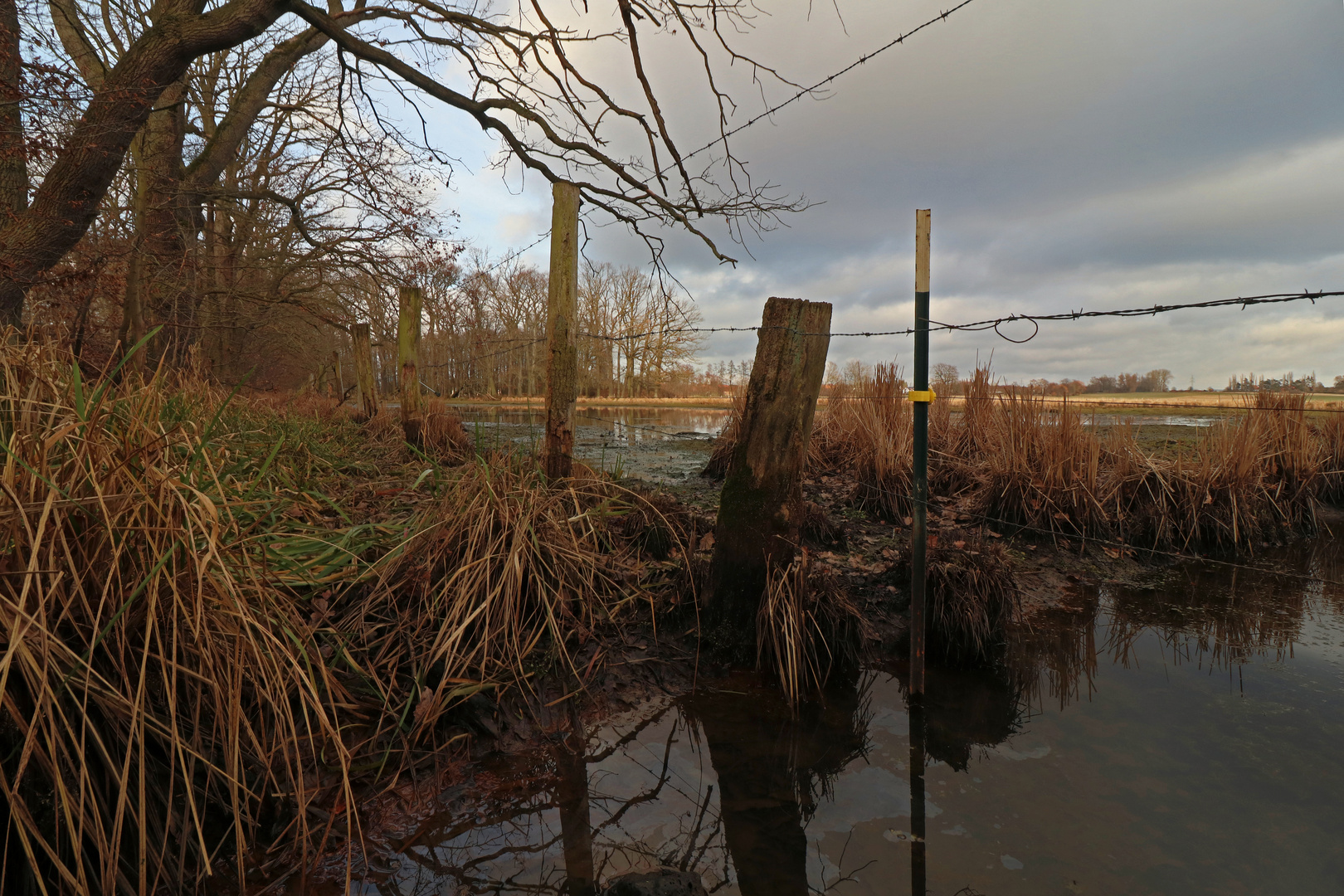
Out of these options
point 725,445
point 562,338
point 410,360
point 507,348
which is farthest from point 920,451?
point 410,360

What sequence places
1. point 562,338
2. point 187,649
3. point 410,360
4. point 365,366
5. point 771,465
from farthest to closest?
point 365,366
point 410,360
point 562,338
point 771,465
point 187,649

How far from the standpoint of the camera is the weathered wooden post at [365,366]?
30.3 ft

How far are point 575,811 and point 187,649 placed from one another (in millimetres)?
1269

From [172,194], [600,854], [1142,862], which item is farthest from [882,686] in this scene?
[172,194]

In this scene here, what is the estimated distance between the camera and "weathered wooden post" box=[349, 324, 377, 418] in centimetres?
923

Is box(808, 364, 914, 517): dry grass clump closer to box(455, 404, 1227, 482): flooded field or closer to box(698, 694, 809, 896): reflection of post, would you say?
box(455, 404, 1227, 482): flooded field

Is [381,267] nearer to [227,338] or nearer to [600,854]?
[227,338]

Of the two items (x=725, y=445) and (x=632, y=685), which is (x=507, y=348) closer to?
(x=725, y=445)

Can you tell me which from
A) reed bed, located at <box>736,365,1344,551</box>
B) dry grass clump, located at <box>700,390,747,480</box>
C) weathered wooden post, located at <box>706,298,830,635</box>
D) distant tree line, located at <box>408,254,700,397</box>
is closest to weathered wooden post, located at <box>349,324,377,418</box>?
distant tree line, located at <box>408,254,700,397</box>

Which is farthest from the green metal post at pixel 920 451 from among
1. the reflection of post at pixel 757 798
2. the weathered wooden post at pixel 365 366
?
the weathered wooden post at pixel 365 366

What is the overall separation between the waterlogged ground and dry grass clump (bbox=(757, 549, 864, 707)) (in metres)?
0.13

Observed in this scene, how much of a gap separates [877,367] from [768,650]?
15.4ft

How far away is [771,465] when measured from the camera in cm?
317

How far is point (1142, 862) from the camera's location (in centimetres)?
191
